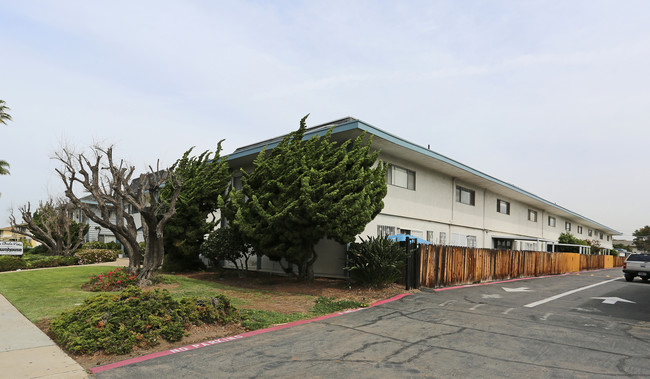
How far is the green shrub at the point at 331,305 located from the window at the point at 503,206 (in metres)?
20.3

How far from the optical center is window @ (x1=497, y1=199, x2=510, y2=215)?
28541 millimetres

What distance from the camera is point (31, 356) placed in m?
6.34

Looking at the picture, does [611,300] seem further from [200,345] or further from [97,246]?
[97,246]

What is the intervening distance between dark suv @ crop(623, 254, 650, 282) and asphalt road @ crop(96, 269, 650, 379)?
13.8 meters

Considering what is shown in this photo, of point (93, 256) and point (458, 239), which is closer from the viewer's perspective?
point (458, 239)

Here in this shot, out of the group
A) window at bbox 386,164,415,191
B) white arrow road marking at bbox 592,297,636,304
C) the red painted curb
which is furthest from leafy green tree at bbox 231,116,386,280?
white arrow road marking at bbox 592,297,636,304

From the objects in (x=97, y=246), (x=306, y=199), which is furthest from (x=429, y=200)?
(x=97, y=246)

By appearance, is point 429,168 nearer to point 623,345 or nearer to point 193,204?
point 193,204

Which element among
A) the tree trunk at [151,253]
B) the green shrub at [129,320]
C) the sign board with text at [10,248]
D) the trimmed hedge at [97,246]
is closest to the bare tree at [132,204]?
the tree trunk at [151,253]

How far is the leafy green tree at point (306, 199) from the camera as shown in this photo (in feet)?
42.0

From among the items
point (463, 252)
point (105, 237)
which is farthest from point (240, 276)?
point (105, 237)

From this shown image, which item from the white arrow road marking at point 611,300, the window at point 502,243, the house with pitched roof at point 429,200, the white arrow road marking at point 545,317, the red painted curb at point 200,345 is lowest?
the red painted curb at point 200,345

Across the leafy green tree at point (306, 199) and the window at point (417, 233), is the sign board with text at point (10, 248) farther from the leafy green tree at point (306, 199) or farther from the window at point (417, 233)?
the window at point (417, 233)

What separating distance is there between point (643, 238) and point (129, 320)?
402 feet
